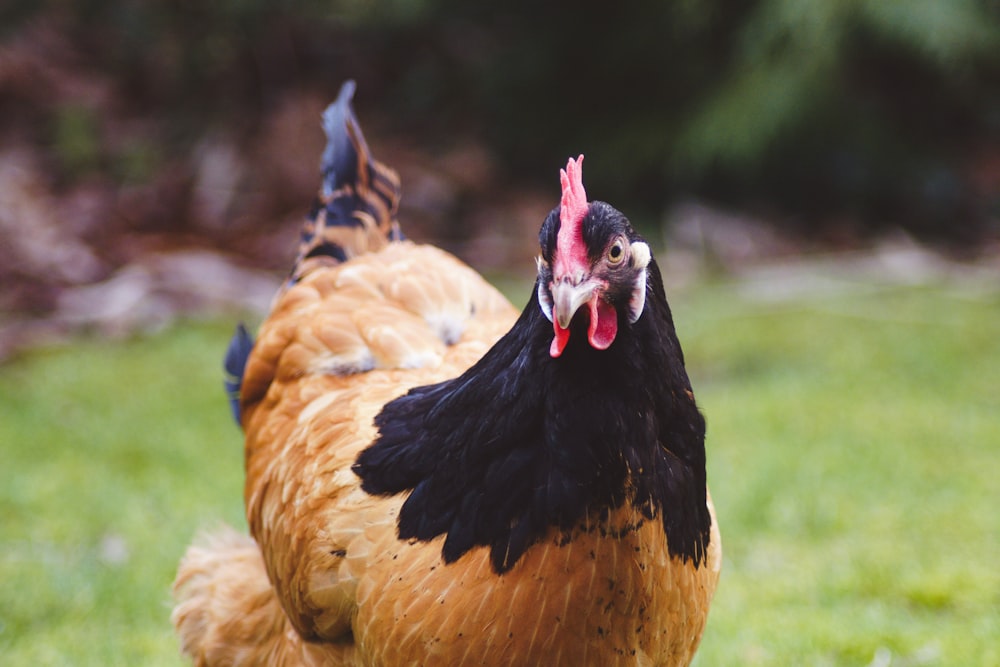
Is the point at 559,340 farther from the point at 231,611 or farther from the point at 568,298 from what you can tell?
the point at 231,611

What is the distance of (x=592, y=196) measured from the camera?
995 cm

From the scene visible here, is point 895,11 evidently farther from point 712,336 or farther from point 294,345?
point 294,345

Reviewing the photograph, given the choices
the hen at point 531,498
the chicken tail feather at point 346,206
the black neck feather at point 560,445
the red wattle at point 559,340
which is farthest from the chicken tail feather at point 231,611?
the red wattle at point 559,340

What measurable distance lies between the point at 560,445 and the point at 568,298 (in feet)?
1.17

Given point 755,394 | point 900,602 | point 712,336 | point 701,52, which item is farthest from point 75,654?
point 701,52

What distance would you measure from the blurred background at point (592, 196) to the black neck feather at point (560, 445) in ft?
5.16

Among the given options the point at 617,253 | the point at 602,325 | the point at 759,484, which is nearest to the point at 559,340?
the point at 602,325

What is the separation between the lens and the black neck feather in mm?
2143

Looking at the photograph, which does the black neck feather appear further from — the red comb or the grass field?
the grass field

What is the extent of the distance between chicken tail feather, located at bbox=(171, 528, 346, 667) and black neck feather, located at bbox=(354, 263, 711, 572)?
0.79 metres

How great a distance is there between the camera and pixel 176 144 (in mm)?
9961

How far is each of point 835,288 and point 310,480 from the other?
6.69 meters

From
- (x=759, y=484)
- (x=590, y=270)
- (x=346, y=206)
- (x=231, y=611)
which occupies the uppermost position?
(x=346, y=206)

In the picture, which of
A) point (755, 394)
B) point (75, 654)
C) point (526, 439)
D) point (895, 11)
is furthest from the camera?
point (895, 11)
